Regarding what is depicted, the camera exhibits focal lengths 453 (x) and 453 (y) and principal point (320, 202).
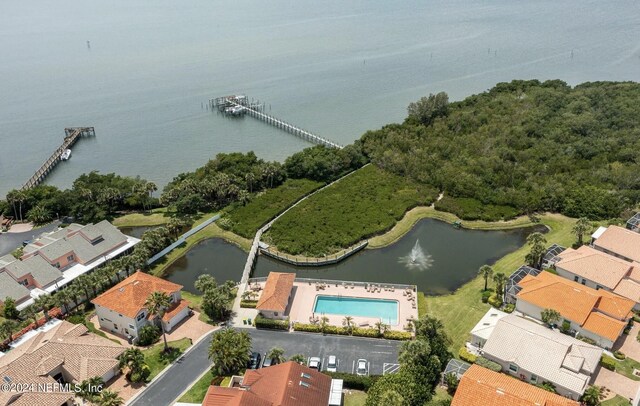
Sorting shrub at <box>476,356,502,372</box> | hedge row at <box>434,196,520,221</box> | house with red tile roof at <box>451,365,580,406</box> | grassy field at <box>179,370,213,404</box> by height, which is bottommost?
grassy field at <box>179,370,213,404</box>

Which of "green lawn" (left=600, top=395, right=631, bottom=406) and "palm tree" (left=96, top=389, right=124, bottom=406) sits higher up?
"palm tree" (left=96, top=389, right=124, bottom=406)

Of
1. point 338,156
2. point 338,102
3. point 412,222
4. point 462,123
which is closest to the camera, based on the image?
point 412,222

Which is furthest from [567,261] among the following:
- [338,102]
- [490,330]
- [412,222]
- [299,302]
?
[338,102]

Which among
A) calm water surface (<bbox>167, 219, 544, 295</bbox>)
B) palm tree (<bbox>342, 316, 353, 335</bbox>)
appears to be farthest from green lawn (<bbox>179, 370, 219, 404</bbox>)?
calm water surface (<bbox>167, 219, 544, 295</bbox>)

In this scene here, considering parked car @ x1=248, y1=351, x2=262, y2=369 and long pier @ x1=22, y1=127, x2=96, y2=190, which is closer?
parked car @ x1=248, y1=351, x2=262, y2=369

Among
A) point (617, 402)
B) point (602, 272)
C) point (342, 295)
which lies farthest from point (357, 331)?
point (602, 272)

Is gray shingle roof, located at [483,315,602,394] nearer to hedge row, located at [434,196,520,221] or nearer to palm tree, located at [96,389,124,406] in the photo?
hedge row, located at [434,196,520,221]

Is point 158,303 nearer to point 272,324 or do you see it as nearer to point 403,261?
point 272,324

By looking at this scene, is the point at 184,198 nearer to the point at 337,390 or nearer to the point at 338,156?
the point at 338,156
